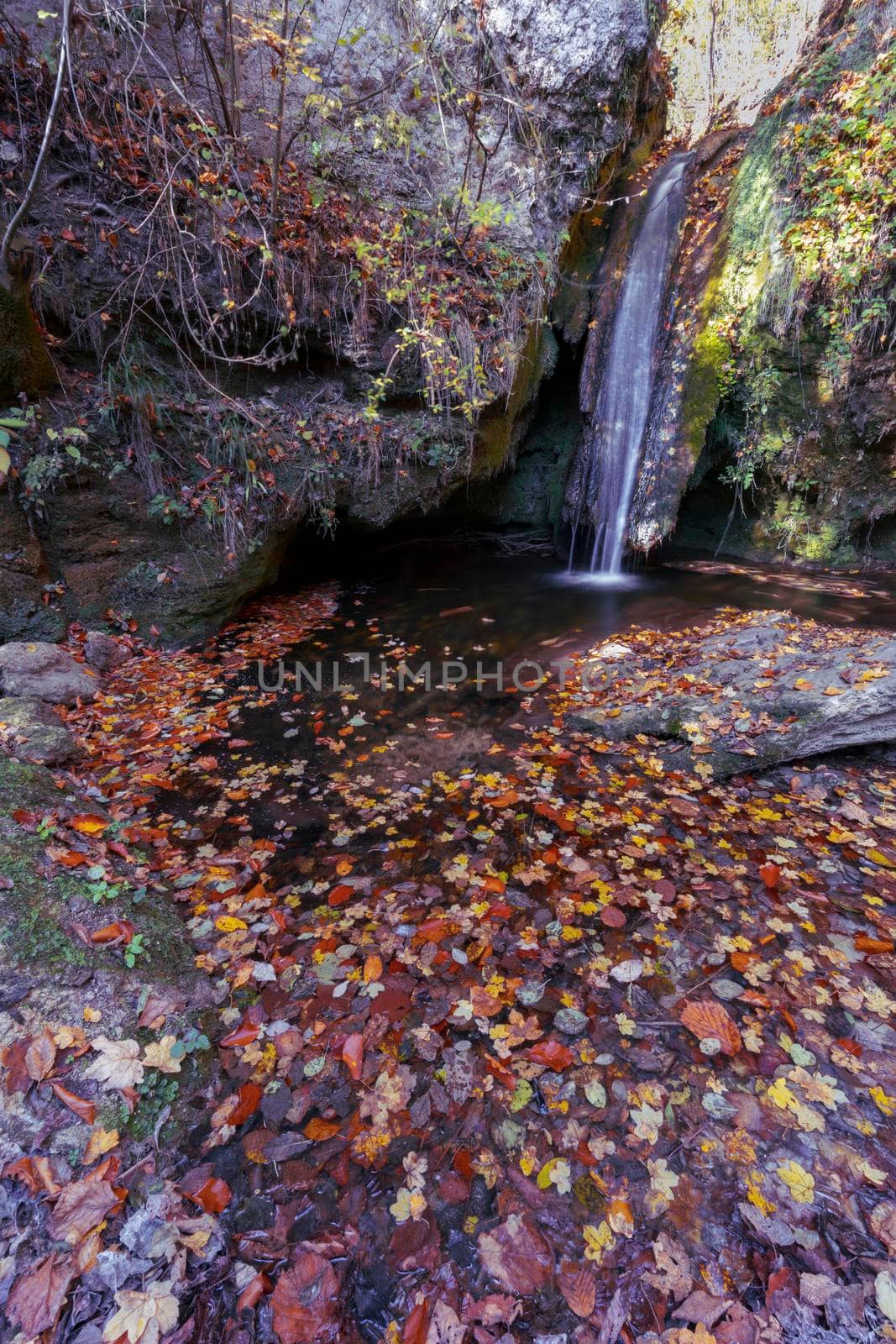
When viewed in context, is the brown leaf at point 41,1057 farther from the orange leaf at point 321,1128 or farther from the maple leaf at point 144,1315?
the orange leaf at point 321,1128

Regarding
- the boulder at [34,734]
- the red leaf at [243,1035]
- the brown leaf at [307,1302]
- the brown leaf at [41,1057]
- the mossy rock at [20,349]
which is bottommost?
the brown leaf at [307,1302]

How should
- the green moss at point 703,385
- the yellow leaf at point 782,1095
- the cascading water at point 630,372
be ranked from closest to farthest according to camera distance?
the yellow leaf at point 782,1095 → the green moss at point 703,385 → the cascading water at point 630,372

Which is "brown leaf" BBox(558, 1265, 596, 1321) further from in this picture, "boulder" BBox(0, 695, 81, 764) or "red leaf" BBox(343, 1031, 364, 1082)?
"boulder" BBox(0, 695, 81, 764)

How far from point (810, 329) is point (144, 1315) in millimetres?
10183

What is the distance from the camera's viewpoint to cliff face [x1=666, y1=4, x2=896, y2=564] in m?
6.50

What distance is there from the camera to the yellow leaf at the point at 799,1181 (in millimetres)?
1591

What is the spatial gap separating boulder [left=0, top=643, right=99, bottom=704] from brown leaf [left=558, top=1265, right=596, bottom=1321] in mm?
4126

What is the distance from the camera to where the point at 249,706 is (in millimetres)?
4473

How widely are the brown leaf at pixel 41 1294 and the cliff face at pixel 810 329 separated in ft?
29.1

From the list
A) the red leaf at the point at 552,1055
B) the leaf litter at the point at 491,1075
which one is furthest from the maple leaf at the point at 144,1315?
the red leaf at the point at 552,1055

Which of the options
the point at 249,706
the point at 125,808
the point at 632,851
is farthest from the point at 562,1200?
the point at 249,706

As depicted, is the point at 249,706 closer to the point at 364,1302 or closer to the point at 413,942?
the point at 413,942

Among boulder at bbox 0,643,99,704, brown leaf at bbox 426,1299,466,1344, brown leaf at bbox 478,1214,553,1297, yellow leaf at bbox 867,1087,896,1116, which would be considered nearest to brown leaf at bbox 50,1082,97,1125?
brown leaf at bbox 426,1299,466,1344

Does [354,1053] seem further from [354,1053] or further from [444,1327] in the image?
[444,1327]
